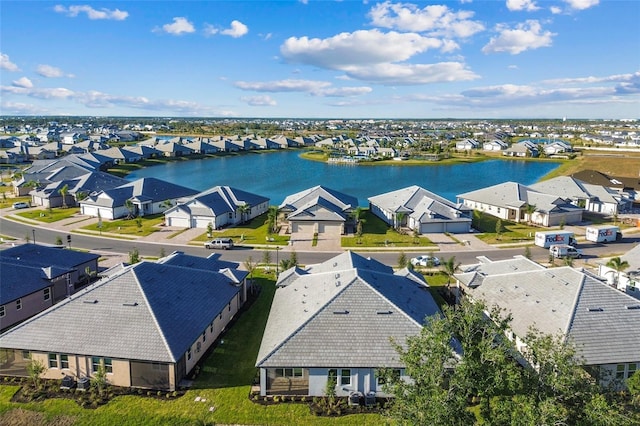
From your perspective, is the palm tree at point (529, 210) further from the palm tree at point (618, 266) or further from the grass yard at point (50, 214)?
the grass yard at point (50, 214)

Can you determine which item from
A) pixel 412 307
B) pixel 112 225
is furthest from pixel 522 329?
pixel 112 225

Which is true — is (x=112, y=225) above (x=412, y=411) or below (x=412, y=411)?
below

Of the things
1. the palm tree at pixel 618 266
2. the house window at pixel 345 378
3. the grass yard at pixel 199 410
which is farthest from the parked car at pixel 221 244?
the palm tree at pixel 618 266

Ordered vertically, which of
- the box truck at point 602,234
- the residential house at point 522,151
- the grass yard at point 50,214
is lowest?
the grass yard at point 50,214

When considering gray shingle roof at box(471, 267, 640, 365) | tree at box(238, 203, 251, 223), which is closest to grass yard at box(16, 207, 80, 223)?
tree at box(238, 203, 251, 223)

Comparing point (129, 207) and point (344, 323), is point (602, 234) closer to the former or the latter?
point (344, 323)

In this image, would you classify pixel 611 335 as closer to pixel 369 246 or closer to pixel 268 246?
Answer: pixel 369 246

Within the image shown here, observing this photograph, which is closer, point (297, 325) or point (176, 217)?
point (297, 325)
